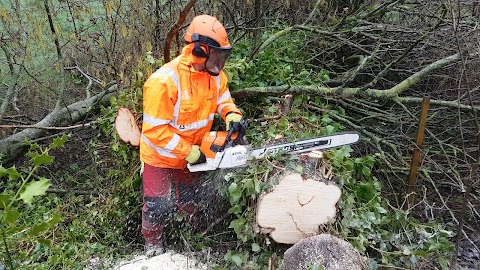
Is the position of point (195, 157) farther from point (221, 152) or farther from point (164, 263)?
point (164, 263)

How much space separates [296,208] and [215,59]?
116 cm

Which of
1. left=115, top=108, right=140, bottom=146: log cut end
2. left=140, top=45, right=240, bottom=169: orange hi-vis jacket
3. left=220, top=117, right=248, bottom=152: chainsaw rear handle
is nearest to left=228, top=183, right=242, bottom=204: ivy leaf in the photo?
left=220, top=117, right=248, bottom=152: chainsaw rear handle

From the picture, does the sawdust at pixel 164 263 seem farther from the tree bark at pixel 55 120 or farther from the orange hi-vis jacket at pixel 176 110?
the tree bark at pixel 55 120

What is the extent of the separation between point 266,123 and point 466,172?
5.95ft

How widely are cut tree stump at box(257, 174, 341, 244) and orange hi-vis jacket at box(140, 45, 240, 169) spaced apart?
0.71 m

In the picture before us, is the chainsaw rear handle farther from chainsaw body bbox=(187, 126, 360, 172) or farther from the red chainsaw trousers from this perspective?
the red chainsaw trousers

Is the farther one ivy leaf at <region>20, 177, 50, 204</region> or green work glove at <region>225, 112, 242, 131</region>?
green work glove at <region>225, 112, 242, 131</region>

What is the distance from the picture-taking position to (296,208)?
2.76 m

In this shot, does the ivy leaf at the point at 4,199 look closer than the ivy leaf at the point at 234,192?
Yes

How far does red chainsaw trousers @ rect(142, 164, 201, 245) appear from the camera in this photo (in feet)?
10.7

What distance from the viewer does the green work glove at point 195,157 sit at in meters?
2.96

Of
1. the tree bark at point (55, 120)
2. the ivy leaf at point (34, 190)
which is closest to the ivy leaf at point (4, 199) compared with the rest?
the ivy leaf at point (34, 190)

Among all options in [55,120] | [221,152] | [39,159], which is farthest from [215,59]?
[55,120]

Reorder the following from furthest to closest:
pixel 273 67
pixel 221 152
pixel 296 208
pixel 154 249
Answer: pixel 273 67
pixel 154 249
pixel 221 152
pixel 296 208
